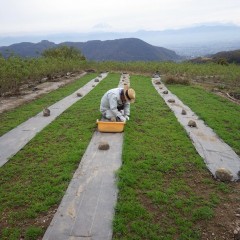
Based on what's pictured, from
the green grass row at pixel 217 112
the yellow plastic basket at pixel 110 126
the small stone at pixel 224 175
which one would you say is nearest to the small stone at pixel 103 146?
the yellow plastic basket at pixel 110 126

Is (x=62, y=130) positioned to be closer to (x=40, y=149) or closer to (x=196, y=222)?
(x=40, y=149)

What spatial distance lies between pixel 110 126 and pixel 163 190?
386 centimetres

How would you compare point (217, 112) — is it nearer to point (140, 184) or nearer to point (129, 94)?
point (129, 94)

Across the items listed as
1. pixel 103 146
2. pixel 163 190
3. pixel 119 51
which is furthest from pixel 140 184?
pixel 119 51

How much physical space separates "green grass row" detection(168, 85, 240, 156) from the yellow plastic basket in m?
3.27

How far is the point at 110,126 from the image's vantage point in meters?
9.48

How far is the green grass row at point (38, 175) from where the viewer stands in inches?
198

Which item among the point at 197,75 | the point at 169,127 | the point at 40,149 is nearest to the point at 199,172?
the point at 169,127

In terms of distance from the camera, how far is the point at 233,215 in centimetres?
527

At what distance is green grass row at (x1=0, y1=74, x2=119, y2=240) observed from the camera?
16.5ft

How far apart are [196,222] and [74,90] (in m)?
15.6

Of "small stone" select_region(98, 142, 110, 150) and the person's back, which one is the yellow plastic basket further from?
"small stone" select_region(98, 142, 110, 150)

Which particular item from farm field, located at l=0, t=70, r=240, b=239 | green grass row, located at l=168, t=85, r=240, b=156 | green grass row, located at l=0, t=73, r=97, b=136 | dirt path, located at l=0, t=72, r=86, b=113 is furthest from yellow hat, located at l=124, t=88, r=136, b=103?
dirt path, located at l=0, t=72, r=86, b=113

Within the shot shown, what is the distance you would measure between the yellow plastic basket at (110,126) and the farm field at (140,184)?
12.7 inches
